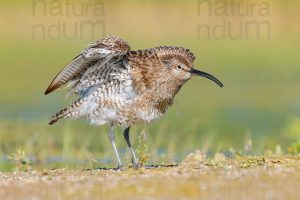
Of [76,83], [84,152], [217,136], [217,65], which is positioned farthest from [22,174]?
[217,65]

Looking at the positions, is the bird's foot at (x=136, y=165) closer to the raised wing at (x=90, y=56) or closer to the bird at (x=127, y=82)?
the bird at (x=127, y=82)

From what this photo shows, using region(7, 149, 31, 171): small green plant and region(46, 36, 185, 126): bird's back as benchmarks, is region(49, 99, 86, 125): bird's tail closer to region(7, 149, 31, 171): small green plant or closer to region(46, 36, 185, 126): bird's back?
region(46, 36, 185, 126): bird's back

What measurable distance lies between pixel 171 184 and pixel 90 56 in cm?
346

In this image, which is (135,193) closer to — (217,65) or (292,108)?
(292,108)

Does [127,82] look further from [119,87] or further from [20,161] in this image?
[20,161]

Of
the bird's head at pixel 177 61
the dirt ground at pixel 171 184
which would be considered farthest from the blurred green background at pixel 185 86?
the dirt ground at pixel 171 184

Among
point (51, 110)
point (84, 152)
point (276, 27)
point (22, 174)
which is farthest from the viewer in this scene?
point (276, 27)

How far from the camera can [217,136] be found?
688 inches

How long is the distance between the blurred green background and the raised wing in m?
1.01

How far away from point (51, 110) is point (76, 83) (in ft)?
26.0

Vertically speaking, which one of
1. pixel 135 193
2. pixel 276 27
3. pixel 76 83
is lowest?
pixel 135 193

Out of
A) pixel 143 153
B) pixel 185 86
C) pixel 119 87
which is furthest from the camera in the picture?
pixel 185 86

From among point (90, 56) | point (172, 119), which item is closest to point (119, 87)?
point (90, 56)

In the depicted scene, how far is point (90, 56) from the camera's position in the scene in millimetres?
11594
